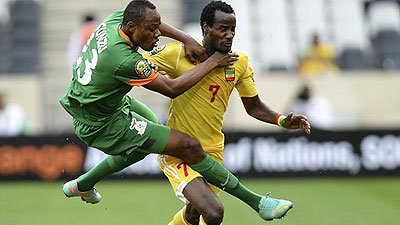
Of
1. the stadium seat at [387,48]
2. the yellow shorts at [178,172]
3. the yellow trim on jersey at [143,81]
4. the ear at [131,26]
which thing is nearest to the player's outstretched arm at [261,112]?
the yellow shorts at [178,172]

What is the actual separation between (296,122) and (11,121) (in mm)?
8720

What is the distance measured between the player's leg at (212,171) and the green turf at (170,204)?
2.74m

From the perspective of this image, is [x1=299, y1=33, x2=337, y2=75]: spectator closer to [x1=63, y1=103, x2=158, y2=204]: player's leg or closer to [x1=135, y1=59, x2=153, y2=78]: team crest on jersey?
[x1=63, y1=103, x2=158, y2=204]: player's leg

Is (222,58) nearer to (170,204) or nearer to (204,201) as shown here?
(204,201)

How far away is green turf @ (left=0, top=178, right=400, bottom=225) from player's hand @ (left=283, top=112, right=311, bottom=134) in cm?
291

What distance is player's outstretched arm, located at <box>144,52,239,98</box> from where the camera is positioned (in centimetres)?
755

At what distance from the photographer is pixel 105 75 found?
7520 millimetres

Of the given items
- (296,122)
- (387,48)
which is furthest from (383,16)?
(296,122)

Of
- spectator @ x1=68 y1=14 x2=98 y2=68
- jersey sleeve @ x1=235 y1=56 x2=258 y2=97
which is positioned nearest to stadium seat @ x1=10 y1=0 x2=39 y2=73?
spectator @ x1=68 y1=14 x2=98 y2=68

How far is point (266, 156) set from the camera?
14.9 metres

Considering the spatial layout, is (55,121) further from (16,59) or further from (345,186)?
(345,186)

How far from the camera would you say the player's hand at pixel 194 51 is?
311 inches

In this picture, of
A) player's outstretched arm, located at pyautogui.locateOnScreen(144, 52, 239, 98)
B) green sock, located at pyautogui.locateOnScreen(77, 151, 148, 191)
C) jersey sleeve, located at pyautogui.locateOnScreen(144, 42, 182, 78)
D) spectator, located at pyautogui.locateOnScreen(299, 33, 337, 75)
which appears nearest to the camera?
player's outstretched arm, located at pyautogui.locateOnScreen(144, 52, 239, 98)

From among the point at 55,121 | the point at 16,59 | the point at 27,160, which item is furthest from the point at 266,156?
the point at 16,59
